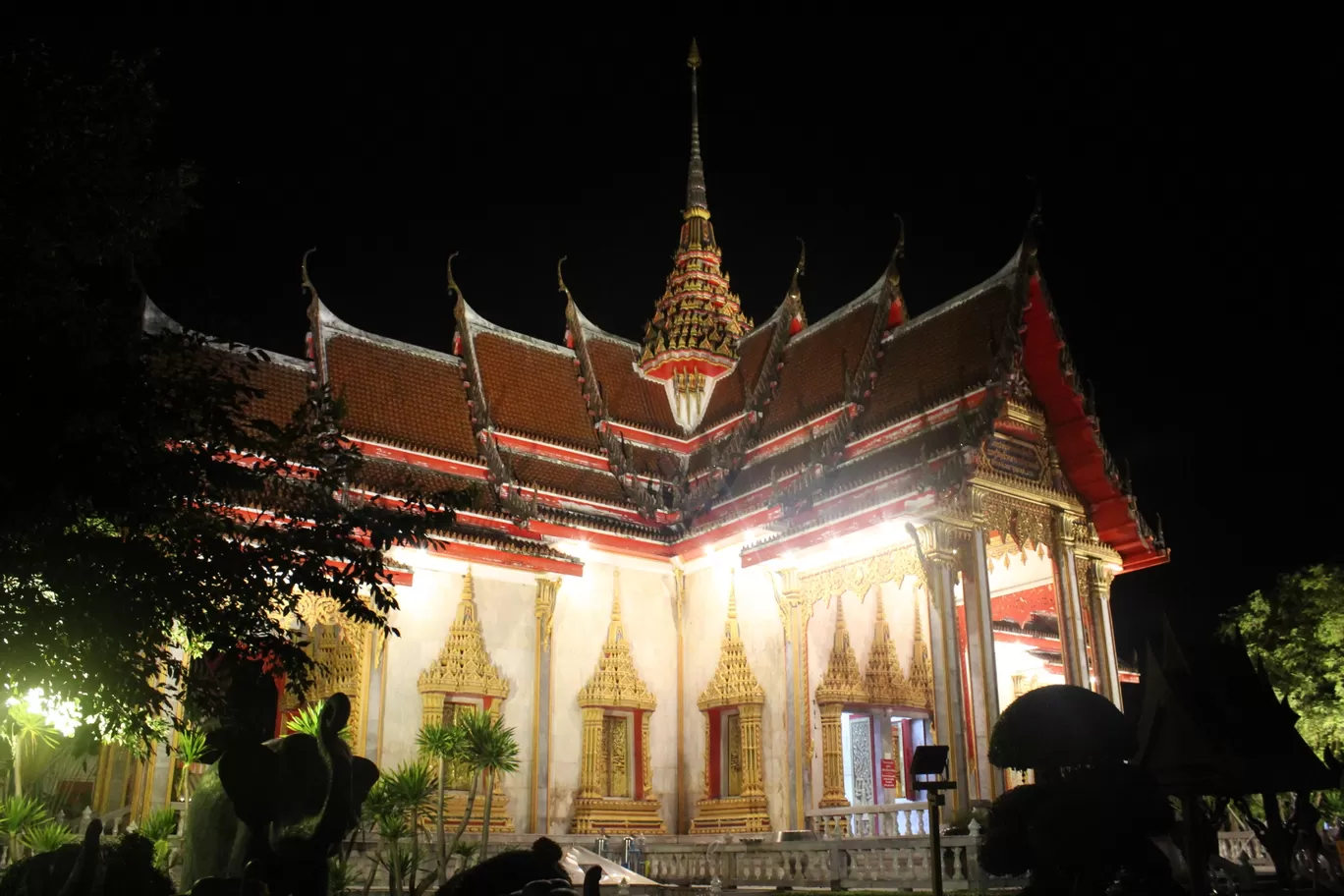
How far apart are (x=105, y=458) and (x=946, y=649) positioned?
1014 centimetres

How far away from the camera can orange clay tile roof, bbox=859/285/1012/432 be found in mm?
16234

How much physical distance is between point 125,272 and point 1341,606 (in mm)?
20931

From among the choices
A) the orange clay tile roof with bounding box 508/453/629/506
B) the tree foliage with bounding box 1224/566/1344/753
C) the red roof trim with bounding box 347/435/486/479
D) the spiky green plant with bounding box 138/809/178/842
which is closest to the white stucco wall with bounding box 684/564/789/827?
the orange clay tile roof with bounding box 508/453/629/506

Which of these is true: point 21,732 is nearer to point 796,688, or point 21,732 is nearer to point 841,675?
point 796,688

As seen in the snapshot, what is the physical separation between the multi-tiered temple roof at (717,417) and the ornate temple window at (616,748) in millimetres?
1751

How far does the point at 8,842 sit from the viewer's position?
1137 centimetres

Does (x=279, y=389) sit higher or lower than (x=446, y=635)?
higher

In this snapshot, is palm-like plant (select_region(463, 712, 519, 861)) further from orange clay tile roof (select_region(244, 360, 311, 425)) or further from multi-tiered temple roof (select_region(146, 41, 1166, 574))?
orange clay tile roof (select_region(244, 360, 311, 425))

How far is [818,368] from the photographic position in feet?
66.2

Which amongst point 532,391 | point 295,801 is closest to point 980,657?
point 532,391

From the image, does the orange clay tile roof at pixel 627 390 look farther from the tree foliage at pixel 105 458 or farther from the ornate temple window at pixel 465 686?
the tree foliage at pixel 105 458

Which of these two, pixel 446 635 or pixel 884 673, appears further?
pixel 884 673

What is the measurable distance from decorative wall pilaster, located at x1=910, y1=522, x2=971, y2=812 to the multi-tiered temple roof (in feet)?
1.99

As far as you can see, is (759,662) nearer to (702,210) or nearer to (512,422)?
(512,422)
